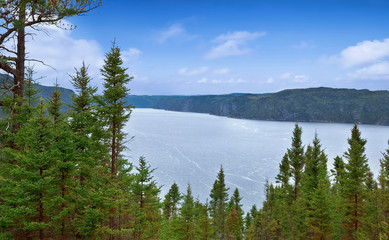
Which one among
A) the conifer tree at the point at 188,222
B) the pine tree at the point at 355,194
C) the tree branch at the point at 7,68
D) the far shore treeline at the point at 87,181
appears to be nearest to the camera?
the tree branch at the point at 7,68

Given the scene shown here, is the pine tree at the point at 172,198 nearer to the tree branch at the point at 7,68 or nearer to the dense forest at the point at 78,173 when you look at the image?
the dense forest at the point at 78,173

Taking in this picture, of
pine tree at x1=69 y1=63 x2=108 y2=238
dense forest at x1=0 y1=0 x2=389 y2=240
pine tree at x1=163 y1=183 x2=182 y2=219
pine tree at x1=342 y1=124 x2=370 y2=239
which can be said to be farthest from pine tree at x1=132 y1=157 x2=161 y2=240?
pine tree at x1=163 y1=183 x2=182 y2=219

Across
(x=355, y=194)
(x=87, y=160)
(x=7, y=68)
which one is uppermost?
(x=7, y=68)

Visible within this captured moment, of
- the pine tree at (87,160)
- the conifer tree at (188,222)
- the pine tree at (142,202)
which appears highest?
the pine tree at (87,160)

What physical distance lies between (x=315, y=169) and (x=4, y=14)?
86.5 feet

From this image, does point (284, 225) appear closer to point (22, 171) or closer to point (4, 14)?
point (22, 171)

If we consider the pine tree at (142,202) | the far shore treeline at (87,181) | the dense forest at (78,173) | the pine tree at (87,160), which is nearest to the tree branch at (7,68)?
the dense forest at (78,173)

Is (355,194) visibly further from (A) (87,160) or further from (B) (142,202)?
(A) (87,160)

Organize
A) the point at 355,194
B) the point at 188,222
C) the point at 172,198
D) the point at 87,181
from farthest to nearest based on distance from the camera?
the point at 172,198 → the point at 188,222 → the point at 355,194 → the point at 87,181

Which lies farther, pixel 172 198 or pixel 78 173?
pixel 172 198

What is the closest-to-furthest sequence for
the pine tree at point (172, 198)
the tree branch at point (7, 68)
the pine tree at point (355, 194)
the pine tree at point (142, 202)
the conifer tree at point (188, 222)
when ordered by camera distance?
the tree branch at point (7, 68) < the pine tree at point (142, 202) < the pine tree at point (355, 194) < the conifer tree at point (188, 222) < the pine tree at point (172, 198)

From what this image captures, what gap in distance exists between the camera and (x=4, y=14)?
28.7 ft

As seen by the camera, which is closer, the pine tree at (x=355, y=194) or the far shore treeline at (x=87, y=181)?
the far shore treeline at (x=87, y=181)

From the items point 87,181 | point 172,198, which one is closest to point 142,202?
point 87,181
